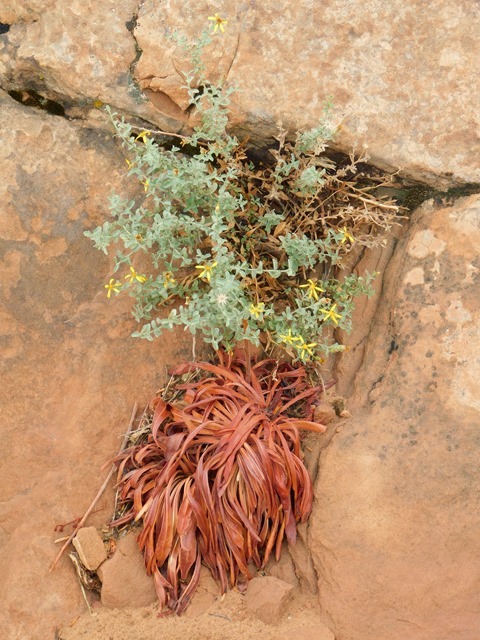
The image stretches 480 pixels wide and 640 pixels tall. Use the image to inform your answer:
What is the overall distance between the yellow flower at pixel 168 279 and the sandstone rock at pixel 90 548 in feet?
3.61

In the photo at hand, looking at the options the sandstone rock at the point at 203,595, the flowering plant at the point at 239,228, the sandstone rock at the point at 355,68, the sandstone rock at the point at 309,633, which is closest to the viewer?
the sandstone rock at the point at 309,633

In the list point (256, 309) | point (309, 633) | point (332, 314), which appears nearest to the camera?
point (309, 633)

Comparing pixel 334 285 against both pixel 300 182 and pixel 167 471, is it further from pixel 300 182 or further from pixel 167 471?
pixel 167 471

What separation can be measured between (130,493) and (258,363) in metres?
0.82

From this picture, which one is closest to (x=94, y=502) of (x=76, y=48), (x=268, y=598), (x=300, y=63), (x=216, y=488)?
(x=216, y=488)

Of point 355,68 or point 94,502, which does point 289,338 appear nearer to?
point 94,502

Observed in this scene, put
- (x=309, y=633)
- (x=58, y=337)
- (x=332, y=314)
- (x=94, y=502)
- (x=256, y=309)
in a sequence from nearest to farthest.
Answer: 1. (x=309, y=633)
2. (x=256, y=309)
3. (x=332, y=314)
4. (x=94, y=502)
5. (x=58, y=337)

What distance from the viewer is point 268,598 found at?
3021mm

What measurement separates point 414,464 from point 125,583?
51.0 inches

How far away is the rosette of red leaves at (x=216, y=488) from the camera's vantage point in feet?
10.4

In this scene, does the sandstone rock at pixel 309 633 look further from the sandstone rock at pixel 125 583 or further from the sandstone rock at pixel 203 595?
the sandstone rock at pixel 125 583

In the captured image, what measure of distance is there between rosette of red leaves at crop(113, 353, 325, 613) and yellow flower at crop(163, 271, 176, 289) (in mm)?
491

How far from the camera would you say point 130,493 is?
3.36 m

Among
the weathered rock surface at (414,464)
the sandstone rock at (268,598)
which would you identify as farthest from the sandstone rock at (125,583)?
the weathered rock surface at (414,464)
